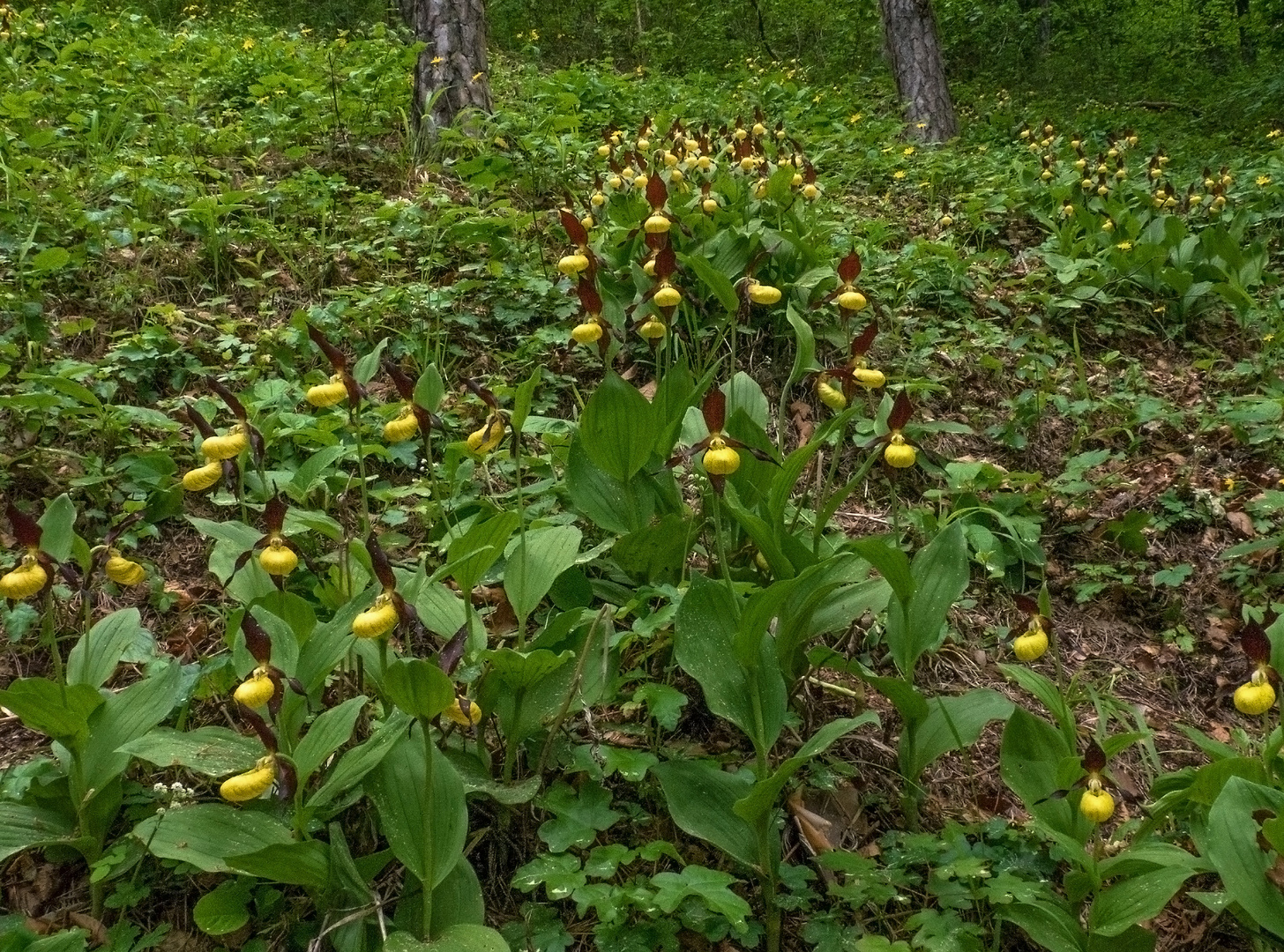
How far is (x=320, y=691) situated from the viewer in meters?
1.87

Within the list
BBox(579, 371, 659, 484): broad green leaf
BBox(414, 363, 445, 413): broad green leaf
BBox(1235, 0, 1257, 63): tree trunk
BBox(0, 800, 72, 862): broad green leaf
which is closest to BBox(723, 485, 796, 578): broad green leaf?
BBox(579, 371, 659, 484): broad green leaf

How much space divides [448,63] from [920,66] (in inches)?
174

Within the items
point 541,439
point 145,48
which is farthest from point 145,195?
point 145,48

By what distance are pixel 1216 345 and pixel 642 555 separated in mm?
3609

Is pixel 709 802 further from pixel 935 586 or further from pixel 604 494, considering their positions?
pixel 604 494

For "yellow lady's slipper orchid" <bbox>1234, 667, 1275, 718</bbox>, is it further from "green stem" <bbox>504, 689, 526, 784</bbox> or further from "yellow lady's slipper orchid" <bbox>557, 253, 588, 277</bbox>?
"yellow lady's slipper orchid" <bbox>557, 253, 588, 277</bbox>

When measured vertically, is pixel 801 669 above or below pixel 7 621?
below

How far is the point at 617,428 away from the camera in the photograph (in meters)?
2.35

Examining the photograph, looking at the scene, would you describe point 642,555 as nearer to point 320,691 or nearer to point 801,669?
point 801,669

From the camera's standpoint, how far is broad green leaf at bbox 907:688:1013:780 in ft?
6.70

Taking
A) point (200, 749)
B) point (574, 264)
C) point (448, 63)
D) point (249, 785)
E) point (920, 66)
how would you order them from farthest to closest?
point (920, 66) → point (448, 63) → point (574, 264) → point (200, 749) → point (249, 785)

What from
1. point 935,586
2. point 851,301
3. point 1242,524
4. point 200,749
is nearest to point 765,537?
point 935,586

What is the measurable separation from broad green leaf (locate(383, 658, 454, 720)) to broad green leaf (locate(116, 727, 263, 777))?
441 mm

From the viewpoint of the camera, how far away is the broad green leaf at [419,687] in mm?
1425
